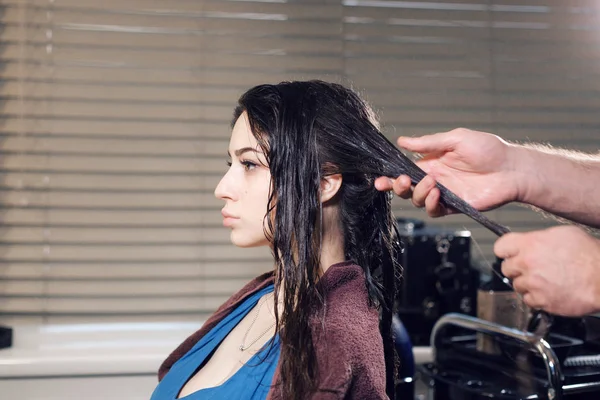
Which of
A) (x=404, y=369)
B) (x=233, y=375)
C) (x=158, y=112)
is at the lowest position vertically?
(x=404, y=369)

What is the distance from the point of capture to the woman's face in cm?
133

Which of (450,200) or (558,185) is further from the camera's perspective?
(558,185)

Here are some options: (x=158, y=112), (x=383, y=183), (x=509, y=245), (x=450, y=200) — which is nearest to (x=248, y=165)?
(x=383, y=183)

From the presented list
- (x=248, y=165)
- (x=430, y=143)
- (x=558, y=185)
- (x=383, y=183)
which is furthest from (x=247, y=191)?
(x=558, y=185)

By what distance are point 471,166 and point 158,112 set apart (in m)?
1.40

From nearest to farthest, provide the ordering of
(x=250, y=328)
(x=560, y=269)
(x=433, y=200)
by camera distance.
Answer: (x=560, y=269), (x=433, y=200), (x=250, y=328)

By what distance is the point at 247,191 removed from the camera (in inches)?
52.5

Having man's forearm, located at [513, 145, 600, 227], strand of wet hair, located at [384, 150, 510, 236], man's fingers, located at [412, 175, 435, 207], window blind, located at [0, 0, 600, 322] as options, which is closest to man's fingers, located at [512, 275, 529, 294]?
strand of wet hair, located at [384, 150, 510, 236]

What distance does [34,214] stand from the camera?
237 centimetres

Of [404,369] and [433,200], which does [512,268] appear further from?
[404,369]

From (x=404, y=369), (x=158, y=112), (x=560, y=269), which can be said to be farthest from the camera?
(x=158, y=112)

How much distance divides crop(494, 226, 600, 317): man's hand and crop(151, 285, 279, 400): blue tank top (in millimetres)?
483

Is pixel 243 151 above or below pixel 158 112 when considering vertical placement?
below

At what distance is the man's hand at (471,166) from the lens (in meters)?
1.32
